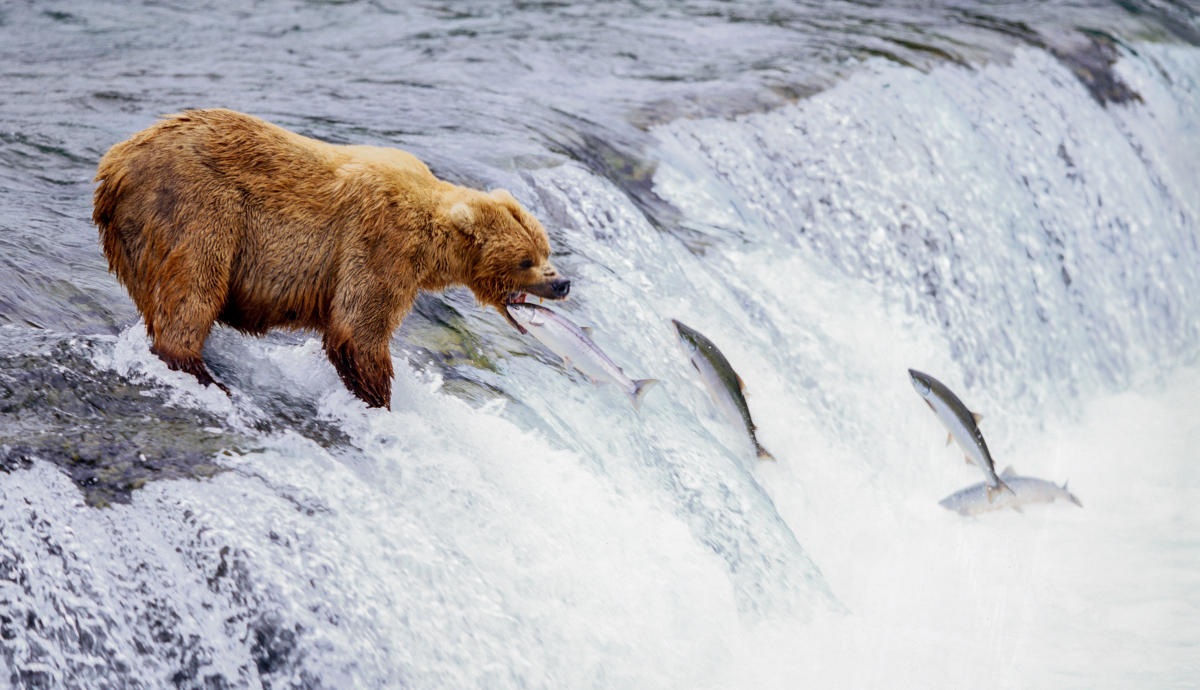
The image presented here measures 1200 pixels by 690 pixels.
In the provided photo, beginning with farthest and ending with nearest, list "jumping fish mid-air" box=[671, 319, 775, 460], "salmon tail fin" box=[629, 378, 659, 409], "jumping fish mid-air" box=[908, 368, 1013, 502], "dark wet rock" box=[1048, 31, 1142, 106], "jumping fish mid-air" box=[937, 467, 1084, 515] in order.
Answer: "dark wet rock" box=[1048, 31, 1142, 106]
"jumping fish mid-air" box=[937, 467, 1084, 515]
"jumping fish mid-air" box=[908, 368, 1013, 502]
"jumping fish mid-air" box=[671, 319, 775, 460]
"salmon tail fin" box=[629, 378, 659, 409]

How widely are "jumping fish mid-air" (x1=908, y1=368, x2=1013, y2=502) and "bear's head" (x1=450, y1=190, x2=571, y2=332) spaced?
189cm

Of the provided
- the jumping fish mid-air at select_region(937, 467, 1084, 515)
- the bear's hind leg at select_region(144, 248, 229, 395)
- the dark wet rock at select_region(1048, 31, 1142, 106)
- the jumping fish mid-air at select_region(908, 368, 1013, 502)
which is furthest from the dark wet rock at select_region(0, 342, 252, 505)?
the dark wet rock at select_region(1048, 31, 1142, 106)

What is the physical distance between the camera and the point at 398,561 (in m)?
2.74

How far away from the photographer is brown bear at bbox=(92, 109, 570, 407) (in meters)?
2.63

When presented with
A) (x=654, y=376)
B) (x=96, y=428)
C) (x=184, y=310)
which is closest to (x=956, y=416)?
(x=654, y=376)

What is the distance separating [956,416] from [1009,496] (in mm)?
548

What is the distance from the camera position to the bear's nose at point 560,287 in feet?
9.55

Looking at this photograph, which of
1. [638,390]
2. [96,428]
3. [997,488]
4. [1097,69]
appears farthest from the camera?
[1097,69]

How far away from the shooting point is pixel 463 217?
2.81 m

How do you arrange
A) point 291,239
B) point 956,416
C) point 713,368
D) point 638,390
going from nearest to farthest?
1. point 291,239
2. point 638,390
3. point 713,368
4. point 956,416

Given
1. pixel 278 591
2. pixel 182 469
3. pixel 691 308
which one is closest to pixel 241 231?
pixel 182 469

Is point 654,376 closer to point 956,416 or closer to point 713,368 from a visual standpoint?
point 713,368

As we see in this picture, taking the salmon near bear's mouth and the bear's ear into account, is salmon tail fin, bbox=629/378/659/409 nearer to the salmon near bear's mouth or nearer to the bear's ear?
the salmon near bear's mouth

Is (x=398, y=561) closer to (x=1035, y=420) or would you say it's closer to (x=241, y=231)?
(x=241, y=231)
